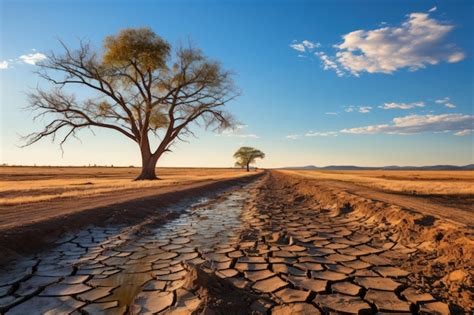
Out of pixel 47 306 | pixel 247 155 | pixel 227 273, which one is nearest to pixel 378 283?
pixel 227 273

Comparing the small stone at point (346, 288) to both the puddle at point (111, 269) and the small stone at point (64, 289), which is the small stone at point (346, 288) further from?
the small stone at point (64, 289)

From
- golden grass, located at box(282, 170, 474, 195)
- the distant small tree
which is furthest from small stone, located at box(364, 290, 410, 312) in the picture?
the distant small tree

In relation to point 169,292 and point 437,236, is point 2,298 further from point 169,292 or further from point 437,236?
point 437,236

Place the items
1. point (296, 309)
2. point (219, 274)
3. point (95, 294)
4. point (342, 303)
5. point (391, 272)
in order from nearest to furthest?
point (296, 309) < point (342, 303) < point (95, 294) < point (219, 274) < point (391, 272)

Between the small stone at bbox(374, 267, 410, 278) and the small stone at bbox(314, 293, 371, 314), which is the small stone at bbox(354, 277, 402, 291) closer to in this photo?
the small stone at bbox(374, 267, 410, 278)

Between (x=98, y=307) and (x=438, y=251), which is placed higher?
(x=438, y=251)

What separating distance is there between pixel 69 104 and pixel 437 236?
1098 inches

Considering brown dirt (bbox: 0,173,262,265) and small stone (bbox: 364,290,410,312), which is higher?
brown dirt (bbox: 0,173,262,265)

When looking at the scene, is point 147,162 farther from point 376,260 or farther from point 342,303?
point 342,303

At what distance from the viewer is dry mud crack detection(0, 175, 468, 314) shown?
3.28 meters

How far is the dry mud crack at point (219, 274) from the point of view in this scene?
3.28 meters

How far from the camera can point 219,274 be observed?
13.8ft

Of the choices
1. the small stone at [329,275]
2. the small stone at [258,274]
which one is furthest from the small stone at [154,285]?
the small stone at [329,275]

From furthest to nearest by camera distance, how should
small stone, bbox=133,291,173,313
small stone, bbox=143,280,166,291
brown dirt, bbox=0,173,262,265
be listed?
1. brown dirt, bbox=0,173,262,265
2. small stone, bbox=143,280,166,291
3. small stone, bbox=133,291,173,313
